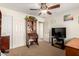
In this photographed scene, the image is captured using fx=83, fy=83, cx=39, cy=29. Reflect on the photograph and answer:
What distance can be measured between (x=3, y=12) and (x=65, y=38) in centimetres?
114

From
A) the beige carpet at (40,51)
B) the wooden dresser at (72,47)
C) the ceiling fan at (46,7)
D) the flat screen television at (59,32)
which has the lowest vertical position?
the beige carpet at (40,51)

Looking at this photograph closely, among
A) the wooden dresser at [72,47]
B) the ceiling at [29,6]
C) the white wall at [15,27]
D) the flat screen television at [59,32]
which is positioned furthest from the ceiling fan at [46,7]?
the wooden dresser at [72,47]

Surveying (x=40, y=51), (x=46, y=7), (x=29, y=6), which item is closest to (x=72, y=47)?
(x=40, y=51)

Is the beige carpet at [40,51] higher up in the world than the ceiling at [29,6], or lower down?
lower down

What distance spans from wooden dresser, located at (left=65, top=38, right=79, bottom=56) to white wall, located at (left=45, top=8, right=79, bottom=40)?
0.26 feet

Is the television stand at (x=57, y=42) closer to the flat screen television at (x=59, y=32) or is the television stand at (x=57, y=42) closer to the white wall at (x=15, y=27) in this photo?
the flat screen television at (x=59, y=32)

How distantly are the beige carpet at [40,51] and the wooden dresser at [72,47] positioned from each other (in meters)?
0.10

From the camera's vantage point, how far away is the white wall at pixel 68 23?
1297 millimetres

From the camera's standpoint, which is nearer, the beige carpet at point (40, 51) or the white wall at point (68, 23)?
the white wall at point (68, 23)

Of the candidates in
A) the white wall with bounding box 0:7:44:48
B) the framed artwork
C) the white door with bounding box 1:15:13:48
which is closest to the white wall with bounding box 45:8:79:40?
the framed artwork

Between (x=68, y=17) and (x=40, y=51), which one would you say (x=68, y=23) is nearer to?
(x=68, y=17)

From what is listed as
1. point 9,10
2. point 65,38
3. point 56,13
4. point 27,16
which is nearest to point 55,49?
point 65,38

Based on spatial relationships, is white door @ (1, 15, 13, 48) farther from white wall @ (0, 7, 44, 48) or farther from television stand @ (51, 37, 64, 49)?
television stand @ (51, 37, 64, 49)

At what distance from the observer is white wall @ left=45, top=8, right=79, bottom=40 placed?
1.30m
